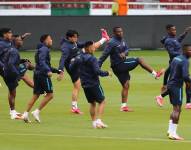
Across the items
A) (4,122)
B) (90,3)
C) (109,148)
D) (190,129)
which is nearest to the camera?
(109,148)

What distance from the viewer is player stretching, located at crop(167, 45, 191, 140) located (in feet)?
50.7

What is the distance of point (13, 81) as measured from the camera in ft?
63.1

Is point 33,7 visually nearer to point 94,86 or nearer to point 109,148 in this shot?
point 94,86

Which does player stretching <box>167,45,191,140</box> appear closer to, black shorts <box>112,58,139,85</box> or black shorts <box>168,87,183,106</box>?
black shorts <box>168,87,183,106</box>

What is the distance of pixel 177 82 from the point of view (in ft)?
51.7

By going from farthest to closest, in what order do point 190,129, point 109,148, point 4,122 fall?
point 4,122 → point 190,129 → point 109,148

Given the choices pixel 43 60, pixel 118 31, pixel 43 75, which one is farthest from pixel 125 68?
pixel 43 60

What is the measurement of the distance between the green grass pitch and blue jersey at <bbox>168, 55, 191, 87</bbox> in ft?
3.53

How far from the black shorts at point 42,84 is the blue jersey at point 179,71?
3.71 m

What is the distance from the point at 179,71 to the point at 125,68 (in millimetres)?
5218

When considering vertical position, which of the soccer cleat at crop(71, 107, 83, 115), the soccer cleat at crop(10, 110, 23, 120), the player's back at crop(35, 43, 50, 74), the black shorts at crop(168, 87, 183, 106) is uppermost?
the player's back at crop(35, 43, 50, 74)

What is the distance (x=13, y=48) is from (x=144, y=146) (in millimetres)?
5656

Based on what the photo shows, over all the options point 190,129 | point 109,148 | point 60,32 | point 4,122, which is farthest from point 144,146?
point 60,32

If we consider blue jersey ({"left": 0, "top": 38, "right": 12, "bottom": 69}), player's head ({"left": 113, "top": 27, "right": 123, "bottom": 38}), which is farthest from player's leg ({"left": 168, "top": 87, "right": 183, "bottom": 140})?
blue jersey ({"left": 0, "top": 38, "right": 12, "bottom": 69})
